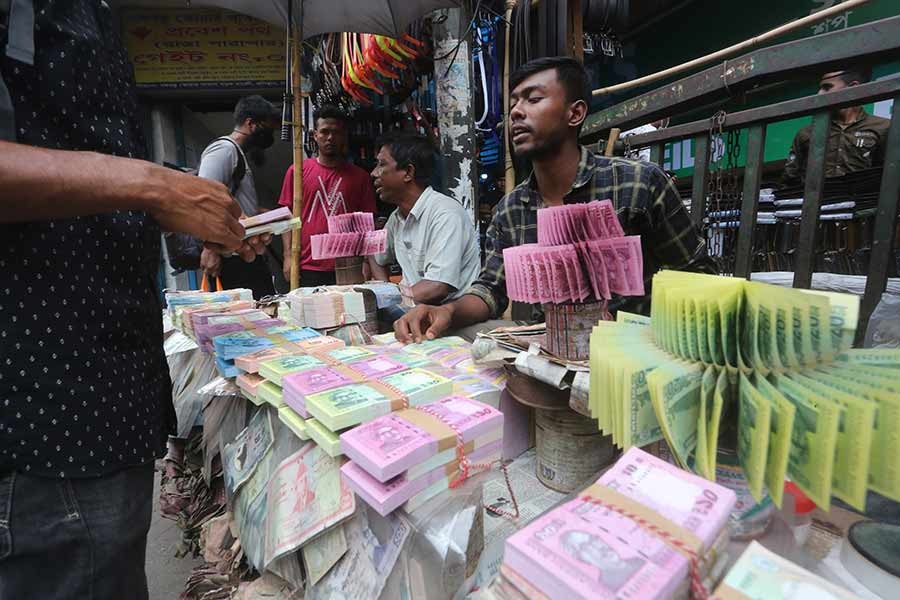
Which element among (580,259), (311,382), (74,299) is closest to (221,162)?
(74,299)

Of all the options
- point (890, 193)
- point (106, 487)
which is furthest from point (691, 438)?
point (890, 193)

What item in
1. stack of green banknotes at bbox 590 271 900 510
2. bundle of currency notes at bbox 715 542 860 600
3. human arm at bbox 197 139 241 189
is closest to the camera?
A: bundle of currency notes at bbox 715 542 860 600

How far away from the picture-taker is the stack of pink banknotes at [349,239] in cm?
260

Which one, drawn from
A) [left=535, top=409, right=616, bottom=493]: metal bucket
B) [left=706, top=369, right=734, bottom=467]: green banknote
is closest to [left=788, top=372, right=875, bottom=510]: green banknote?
[left=706, top=369, right=734, bottom=467]: green banknote

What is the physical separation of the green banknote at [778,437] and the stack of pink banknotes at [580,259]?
465mm

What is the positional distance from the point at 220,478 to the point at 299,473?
1.10 metres

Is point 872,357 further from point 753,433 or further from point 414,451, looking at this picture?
point 414,451

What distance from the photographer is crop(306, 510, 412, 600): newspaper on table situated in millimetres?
743

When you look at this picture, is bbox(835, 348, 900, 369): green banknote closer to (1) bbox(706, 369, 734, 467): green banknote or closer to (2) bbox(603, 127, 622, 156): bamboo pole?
(1) bbox(706, 369, 734, 467): green banknote

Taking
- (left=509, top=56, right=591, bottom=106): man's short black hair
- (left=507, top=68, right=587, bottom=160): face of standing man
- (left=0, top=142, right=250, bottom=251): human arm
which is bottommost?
(left=0, top=142, right=250, bottom=251): human arm

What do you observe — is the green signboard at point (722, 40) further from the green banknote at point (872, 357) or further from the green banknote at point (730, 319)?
the green banknote at point (730, 319)

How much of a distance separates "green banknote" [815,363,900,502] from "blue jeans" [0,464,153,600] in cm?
125

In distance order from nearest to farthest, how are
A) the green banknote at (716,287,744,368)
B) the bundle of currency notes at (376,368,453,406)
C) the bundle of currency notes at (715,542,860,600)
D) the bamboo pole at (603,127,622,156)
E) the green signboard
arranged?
the bundle of currency notes at (715,542,860,600), the green banknote at (716,287,744,368), the bundle of currency notes at (376,368,453,406), the bamboo pole at (603,127,622,156), the green signboard

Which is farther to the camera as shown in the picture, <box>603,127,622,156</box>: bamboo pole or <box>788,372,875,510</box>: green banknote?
<box>603,127,622,156</box>: bamboo pole
